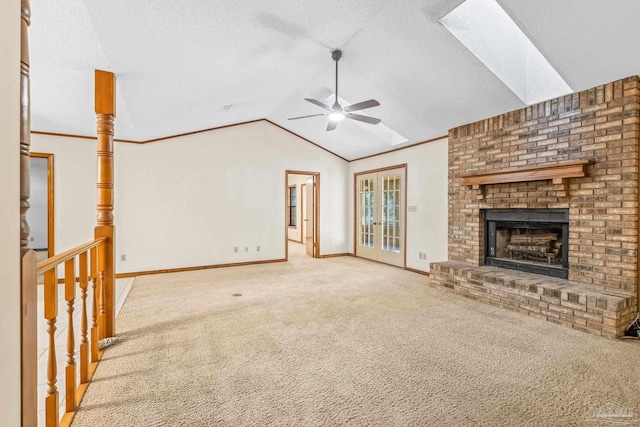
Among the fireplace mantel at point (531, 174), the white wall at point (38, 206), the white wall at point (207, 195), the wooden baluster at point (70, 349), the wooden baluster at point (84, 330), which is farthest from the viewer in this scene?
the white wall at point (38, 206)

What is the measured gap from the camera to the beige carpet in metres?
1.91

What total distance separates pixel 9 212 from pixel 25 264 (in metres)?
0.21

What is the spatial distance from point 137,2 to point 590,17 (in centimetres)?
346

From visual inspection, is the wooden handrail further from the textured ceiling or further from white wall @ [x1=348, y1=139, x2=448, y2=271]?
white wall @ [x1=348, y1=139, x2=448, y2=271]

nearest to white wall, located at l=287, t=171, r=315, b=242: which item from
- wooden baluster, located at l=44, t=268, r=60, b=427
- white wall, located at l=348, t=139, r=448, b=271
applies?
white wall, located at l=348, t=139, r=448, b=271

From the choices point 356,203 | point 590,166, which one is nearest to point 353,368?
point 590,166

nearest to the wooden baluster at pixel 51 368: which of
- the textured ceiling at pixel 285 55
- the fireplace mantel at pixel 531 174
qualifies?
the textured ceiling at pixel 285 55

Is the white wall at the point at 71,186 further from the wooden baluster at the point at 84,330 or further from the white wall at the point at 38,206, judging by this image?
the white wall at the point at 38,206

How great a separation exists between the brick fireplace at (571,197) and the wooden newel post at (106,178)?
4001 mm

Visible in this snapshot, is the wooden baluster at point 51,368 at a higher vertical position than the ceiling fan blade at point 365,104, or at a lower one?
lower

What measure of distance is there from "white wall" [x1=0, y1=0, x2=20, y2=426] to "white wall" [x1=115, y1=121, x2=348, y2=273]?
5199 millimetres

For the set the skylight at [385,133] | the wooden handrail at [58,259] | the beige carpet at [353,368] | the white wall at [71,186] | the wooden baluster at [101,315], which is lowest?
the beige carpet at [353,368]

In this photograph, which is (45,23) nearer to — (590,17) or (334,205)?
(590,17)

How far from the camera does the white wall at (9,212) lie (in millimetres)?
895
